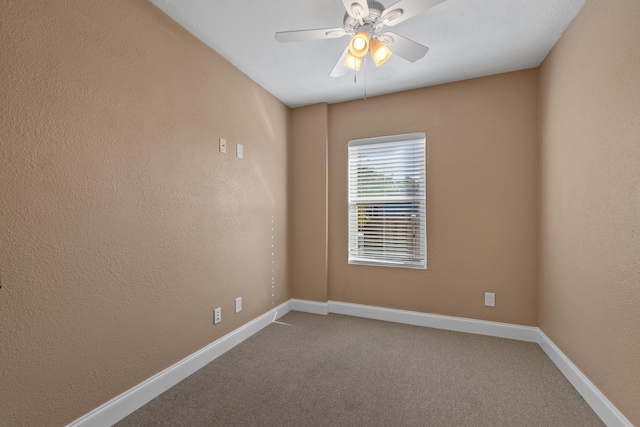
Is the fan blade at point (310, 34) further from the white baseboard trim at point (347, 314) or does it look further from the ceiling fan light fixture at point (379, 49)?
the white baseboard trim at point (347, 314)

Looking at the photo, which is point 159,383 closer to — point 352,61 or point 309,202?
point 309,202

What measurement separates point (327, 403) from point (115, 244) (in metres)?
1.56

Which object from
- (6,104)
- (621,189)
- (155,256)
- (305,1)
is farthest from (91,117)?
(621,189)

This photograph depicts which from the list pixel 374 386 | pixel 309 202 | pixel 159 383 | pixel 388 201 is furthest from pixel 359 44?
pixel 159 383

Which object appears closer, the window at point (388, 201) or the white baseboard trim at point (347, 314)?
the white baseboard trim at point (347, 314)

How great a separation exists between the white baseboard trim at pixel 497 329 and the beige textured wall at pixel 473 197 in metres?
0.07

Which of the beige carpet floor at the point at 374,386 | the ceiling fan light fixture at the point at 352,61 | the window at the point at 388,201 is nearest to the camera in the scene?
the beige carpet floor at the point at 374,386

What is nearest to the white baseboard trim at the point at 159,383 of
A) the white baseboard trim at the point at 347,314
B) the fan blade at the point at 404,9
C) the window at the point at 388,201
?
the white baseboard trim at the point at 347,314

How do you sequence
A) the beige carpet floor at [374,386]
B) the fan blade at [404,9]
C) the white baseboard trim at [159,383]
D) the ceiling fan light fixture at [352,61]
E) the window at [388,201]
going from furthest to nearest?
1. the window at [388,201]
2. the ceiling fan light fixture at [352,61]
3. the beige carpet floor at [374,386]
4. the white baseboard trim at [159,383]
5. the fan blade at [404,9]

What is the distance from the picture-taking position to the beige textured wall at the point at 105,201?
1.22 meters

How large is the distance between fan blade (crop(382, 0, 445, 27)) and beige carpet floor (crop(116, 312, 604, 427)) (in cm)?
219

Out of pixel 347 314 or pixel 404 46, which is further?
pixel 347 314

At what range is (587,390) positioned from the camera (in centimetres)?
170

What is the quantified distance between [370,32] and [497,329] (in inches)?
107
